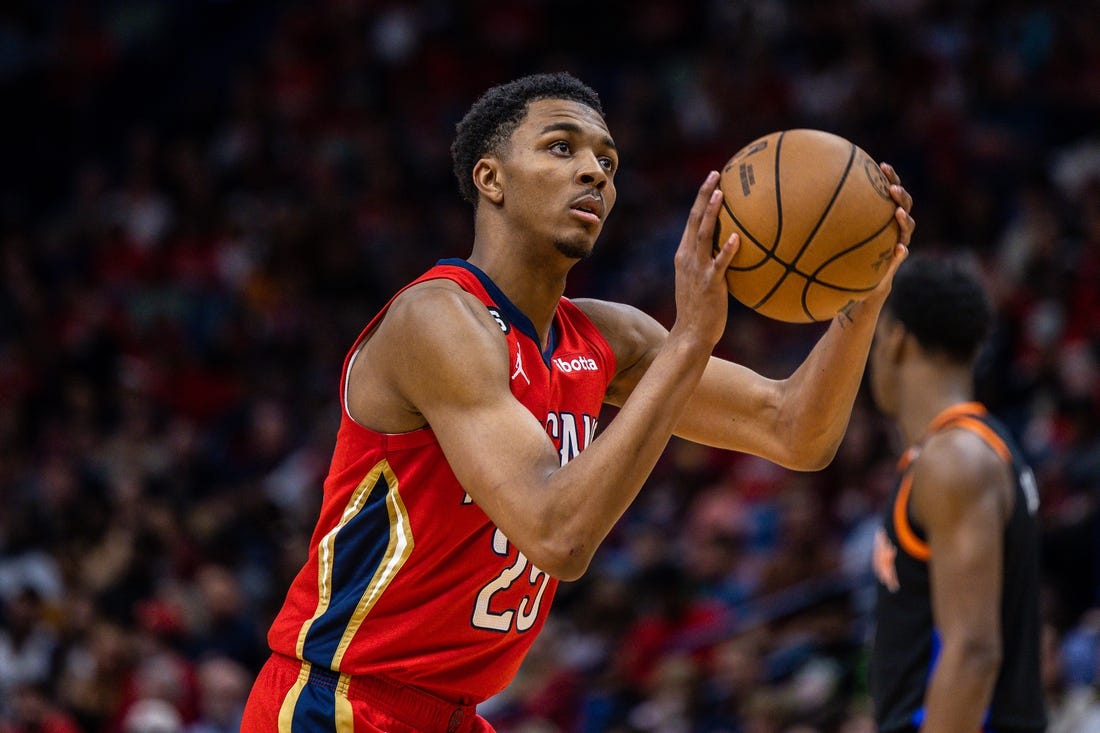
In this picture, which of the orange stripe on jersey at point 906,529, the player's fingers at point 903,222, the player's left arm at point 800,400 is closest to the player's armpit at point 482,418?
the player's left arm at point 800,400

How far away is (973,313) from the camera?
15.0 feet

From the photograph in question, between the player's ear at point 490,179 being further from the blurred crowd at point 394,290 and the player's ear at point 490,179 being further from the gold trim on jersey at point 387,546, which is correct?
the blurred crowd at point 394,290

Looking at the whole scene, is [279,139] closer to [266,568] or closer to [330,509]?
[266,568]

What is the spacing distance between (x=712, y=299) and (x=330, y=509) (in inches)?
43.6

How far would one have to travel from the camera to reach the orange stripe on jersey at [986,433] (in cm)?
430

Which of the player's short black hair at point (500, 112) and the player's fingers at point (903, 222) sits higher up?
the player's short black hair at point (500, 112)

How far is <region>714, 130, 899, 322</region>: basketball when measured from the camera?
3.51 meters

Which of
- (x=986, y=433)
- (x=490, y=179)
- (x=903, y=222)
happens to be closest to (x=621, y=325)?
(x=490, y=179)

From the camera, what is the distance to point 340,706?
361 centimetres

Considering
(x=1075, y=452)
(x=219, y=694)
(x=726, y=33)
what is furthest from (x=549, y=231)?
(x=726, y=33)

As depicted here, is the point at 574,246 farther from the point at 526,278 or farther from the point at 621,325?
the point at 621,325

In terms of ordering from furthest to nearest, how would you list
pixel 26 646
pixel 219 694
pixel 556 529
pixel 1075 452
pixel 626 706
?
pixel 26 646 → pixel 219 694 → pixel 626 706 → pixel 1075 452 → pixel 556 529

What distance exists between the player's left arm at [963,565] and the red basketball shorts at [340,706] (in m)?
1.35

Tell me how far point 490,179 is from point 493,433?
918mm
